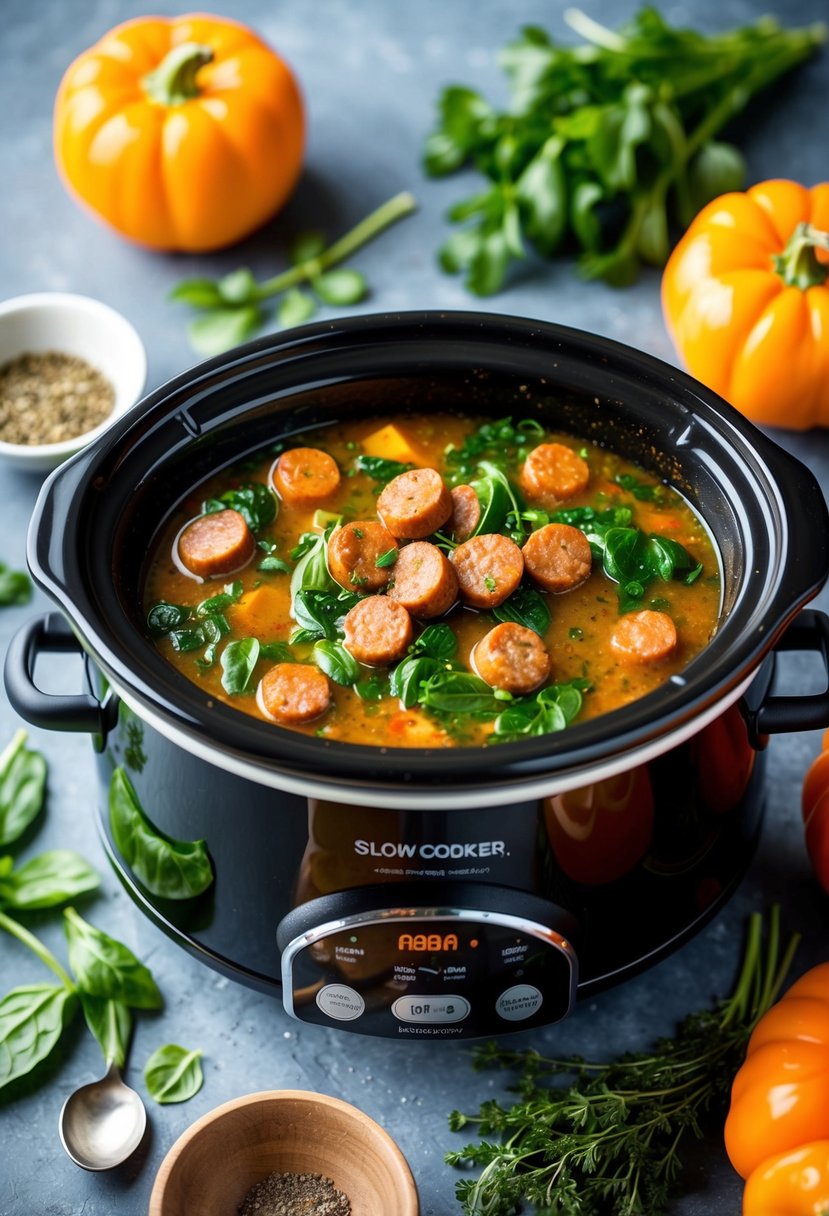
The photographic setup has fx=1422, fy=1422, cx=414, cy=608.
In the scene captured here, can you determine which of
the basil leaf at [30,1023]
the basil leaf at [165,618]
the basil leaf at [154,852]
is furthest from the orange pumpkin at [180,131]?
the basil leaf at [30,1023]

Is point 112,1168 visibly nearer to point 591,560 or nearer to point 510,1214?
point 510,1214

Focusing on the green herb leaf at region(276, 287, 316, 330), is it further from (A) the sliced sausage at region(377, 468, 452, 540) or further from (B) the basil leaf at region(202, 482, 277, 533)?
(A) the sliced sausage at region(377, 468, 452, 540)

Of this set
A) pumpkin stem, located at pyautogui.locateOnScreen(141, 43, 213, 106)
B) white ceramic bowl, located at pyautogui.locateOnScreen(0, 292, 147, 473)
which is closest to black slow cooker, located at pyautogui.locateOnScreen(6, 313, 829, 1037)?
white ceramic bowl, located at pyautogui.locateOnScreen(0, 292, 147, 473)

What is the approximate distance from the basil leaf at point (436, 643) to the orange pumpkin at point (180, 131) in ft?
5.10

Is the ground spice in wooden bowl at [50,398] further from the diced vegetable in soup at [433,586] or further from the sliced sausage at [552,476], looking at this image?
the sliced sausage at [552,476]

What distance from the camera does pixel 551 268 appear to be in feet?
10.7

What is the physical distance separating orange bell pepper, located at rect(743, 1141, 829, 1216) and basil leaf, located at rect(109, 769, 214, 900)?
32.0 inches

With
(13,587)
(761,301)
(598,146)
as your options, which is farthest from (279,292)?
(761,301)

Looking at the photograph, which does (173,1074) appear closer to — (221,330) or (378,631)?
(378,631)

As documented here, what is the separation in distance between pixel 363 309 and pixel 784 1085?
1965 millimetres

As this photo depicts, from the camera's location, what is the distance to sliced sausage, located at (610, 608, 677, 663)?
1984 mm

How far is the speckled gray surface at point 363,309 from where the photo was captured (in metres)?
2.05

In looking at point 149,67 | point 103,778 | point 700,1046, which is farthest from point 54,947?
point 149,67

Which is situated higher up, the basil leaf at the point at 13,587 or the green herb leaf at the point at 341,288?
the green herb leaf at the point at 341,288
